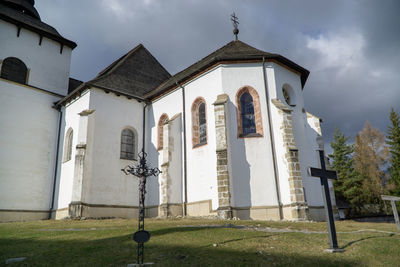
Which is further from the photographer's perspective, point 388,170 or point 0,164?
point 388,170

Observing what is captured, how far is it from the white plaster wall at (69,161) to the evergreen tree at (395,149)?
2907cm

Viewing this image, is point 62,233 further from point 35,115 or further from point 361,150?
point 361,150

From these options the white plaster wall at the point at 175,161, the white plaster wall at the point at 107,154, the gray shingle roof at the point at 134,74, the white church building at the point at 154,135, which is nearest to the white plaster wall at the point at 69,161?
the white church building at the point at 154,135

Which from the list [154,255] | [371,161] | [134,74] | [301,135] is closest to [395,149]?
[371,161]

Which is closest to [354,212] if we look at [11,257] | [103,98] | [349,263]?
[103,98]

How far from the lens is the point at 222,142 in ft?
50.5

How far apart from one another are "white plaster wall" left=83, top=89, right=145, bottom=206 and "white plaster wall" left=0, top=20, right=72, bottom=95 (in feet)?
Answer: 17.5

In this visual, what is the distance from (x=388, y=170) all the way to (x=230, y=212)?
27.3 m

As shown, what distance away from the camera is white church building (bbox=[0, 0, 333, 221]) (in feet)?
50.3

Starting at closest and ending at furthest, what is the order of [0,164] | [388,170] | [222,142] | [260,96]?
[222,142], [260,96], [0,164], [388,170]

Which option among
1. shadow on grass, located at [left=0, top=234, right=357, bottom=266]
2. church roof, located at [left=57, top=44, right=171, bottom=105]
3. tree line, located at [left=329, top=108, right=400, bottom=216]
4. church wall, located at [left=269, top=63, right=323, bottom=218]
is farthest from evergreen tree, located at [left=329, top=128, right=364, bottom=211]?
shadow on grass, located at [left=0, top=234, right=357, bottom=266]

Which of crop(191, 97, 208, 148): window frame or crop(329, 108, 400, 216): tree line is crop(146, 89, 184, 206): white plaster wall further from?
crop(329, 108, 400, 216): tree line

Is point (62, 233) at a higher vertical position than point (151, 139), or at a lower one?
lower

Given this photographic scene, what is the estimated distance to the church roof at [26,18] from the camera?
21172 mm
